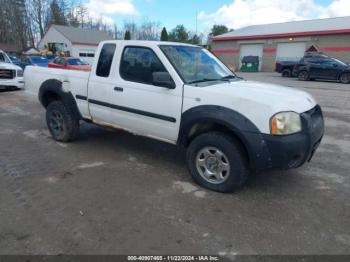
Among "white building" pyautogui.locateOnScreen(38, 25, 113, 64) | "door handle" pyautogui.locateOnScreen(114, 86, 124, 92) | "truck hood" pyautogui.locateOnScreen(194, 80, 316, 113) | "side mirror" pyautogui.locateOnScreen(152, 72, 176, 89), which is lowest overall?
"door handle" pyautogui.locateOnScreen(114, 86, 124, 92)

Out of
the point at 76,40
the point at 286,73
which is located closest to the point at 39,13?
the point at 76,40

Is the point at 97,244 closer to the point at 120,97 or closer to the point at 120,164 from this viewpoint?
the point at 120,164

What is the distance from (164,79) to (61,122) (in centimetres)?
279

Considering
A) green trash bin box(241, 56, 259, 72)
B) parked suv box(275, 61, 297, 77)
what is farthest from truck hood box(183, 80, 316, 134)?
green trash bin box(241, 56, 259, 72)

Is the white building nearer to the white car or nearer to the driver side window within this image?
the white car

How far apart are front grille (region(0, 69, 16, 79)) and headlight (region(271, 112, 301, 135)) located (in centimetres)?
1284

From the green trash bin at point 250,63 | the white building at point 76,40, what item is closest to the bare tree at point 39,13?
the white building at point 76,40

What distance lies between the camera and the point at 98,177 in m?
4.25

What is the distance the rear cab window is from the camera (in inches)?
186

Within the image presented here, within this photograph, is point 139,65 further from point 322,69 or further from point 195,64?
point 322,69

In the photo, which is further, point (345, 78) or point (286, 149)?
point (345, 78)

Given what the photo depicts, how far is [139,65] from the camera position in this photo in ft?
14.4

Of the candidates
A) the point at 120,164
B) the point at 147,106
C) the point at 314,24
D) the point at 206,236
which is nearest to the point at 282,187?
the point at 206,236

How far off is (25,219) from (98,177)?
1232 millimetres
